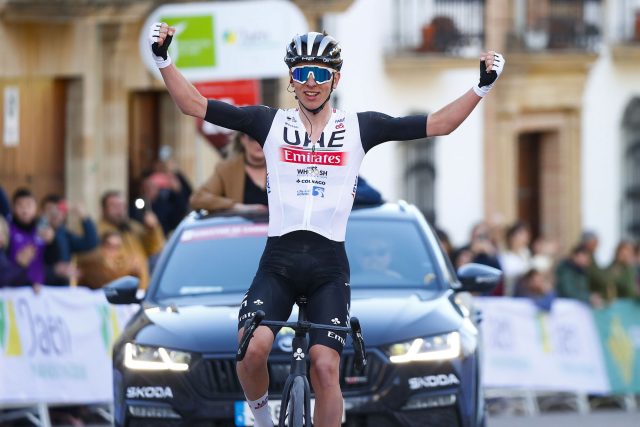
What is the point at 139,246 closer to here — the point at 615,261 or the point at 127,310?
the point at 127,310

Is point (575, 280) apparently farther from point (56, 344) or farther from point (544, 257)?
point (56, 344)

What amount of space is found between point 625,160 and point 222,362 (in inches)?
1194

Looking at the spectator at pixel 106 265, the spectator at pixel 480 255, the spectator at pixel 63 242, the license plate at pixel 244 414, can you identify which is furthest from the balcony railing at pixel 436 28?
the license plate at pixel 244 414

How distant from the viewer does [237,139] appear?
1552cm

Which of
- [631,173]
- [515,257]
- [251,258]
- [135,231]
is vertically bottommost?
[631,173]

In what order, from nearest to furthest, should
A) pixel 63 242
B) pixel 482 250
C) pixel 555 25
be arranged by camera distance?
1. pixel 63 242
2. pixel 482 250
3. pixel 555 25

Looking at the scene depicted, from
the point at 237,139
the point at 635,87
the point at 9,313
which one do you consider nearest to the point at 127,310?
the point at 9,313

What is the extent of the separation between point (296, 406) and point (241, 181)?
5.13 m

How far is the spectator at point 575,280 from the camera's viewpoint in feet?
71.8

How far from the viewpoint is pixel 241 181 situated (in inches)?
592

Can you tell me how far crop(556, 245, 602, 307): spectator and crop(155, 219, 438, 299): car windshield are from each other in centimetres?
826

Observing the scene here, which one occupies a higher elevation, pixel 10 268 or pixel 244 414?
pixel 10 268

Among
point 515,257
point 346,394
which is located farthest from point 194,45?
point 346,394

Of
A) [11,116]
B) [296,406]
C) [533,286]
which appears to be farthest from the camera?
[11,116]
